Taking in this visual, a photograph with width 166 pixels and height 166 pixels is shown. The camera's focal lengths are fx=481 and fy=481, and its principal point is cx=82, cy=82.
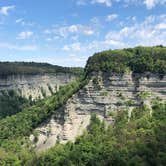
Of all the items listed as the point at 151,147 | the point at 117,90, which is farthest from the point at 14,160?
the point at 151,147

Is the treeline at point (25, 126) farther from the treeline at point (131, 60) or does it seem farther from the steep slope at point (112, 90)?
the treeline at point (131, 60)

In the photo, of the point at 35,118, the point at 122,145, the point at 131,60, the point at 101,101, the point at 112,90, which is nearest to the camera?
the point at 122,145

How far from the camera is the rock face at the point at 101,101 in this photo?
373ft

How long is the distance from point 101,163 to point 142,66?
38597mm

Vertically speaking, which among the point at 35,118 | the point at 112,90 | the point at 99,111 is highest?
the point at 112,90

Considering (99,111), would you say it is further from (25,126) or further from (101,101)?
(25,126)

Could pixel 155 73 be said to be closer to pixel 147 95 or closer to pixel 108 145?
pixel 147 95

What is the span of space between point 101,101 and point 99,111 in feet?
→ 8.39

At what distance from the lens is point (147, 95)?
11281cm

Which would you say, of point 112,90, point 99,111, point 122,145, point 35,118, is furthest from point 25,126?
point 122,145

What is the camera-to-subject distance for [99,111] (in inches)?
4631

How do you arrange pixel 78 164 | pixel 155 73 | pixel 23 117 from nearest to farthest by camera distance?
pixel 78 164 < pixel 155 73 < pixel 23 117

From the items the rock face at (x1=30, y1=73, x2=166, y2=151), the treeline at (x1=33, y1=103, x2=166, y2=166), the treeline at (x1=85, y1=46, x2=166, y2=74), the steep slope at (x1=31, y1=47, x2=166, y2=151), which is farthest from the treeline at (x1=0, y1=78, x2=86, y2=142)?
the treeline at (x1=33, y1=103, x2=166, y2=166)

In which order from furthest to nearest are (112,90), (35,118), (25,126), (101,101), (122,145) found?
(35,118) < (25,126) < (101,101) < (112,90) < (122,145)
